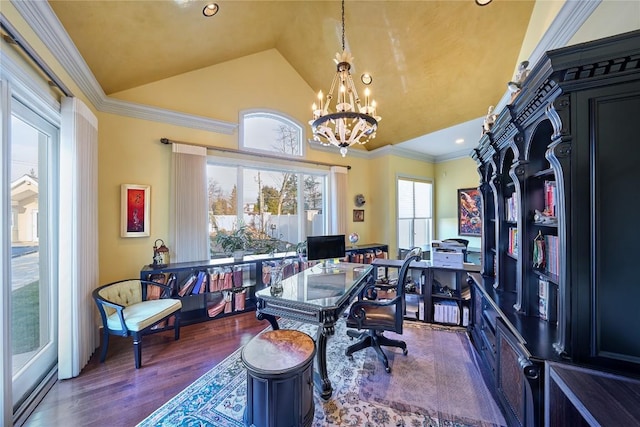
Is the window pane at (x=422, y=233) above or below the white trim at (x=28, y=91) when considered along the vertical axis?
below

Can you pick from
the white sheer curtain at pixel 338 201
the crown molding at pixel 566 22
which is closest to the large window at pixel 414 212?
the white sheer curtain at pixel 338 201

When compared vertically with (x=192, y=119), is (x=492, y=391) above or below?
below

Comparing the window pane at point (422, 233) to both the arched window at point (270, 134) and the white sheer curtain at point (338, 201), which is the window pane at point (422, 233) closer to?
the white sheer curtain at point (338, 201)

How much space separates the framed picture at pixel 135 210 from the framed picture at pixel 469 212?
20.3 feet

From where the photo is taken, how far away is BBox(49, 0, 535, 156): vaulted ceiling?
2434 millimetres

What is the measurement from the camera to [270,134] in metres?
4.43

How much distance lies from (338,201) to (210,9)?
343 centimetres

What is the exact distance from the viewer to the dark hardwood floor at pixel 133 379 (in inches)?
71.2

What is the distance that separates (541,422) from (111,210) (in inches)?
173

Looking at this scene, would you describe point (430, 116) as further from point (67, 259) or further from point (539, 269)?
point (67, 259)

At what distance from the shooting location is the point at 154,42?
109 inches

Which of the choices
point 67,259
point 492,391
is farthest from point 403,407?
point 67,259

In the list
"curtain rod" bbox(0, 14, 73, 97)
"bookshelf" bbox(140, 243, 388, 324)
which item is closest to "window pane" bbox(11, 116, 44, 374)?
"curtain rod" bbox(0, 14, 73, 97)

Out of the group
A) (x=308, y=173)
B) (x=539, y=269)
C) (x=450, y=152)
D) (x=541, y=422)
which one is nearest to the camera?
(x=541, y=422)
